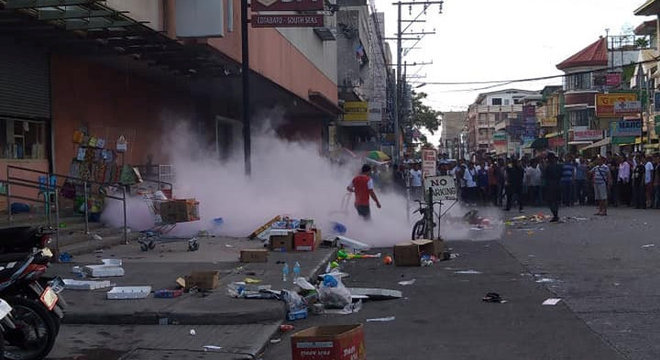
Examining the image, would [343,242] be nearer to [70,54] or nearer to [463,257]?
[463,257]

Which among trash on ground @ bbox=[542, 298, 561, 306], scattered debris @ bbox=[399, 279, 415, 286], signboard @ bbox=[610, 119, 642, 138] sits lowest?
scattered debris @ bbox=[399, 279, 415, 286]

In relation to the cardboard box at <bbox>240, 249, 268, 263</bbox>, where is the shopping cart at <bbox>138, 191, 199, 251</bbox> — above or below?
above

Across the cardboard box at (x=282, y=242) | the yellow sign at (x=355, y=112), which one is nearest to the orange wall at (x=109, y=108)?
the cardboard box at (x=282, y=242)

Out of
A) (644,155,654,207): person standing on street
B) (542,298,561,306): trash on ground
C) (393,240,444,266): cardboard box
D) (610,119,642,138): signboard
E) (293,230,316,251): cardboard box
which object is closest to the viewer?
(542,298,561,306): trash on ground

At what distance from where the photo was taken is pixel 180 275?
10.2 m

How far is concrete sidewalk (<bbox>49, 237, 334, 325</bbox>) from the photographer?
7758mm

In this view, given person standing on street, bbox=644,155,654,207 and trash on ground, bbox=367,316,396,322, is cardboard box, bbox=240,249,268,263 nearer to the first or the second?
trash on ground, bbox=367,316,396,322

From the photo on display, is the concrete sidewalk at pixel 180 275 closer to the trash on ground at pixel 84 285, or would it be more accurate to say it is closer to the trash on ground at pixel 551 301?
the trash on ground at pixel 84 285

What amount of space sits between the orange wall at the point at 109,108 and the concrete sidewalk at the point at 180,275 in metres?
3.64

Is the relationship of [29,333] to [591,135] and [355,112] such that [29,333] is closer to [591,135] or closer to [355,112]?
[355,112]

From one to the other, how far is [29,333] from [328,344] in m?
3.04

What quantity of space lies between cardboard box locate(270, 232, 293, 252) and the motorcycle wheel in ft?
23.7

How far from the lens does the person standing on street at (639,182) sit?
2402 centimetres

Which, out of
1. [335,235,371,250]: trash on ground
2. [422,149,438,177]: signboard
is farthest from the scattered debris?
[422,149,438,177]: signboard
